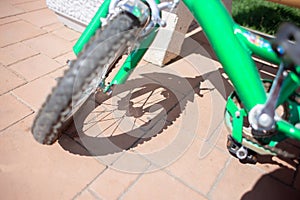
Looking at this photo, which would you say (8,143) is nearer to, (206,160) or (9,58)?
(9,58)

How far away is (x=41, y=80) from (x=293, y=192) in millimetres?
1706

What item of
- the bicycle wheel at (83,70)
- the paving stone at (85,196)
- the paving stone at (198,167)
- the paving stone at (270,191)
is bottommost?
the paving stone at (270,191)

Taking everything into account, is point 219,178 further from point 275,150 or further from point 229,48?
point 229,48

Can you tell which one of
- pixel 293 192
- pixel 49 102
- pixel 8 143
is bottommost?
pixel 293 192

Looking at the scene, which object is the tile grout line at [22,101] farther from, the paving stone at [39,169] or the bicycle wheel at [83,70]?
the bicycle wheel at [83,70]

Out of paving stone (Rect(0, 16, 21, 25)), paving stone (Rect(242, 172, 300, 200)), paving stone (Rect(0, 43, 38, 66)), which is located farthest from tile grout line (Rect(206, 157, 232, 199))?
paving stone (Rect(0, 16, 21, 25))

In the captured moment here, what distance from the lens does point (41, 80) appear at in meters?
1.93

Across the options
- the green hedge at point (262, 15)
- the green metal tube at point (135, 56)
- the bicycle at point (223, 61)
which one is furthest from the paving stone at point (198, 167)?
the green hedge at point (262, 15)

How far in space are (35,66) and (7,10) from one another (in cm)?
112

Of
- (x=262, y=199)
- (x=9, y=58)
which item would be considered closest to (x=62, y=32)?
(x=9, y=58)

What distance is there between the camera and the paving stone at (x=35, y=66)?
1976mm


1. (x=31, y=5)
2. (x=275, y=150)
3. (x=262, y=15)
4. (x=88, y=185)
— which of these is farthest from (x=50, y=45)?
(x=262, y=15)

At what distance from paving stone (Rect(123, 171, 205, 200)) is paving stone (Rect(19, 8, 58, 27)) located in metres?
1.97

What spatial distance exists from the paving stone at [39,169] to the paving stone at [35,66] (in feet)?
1.80
